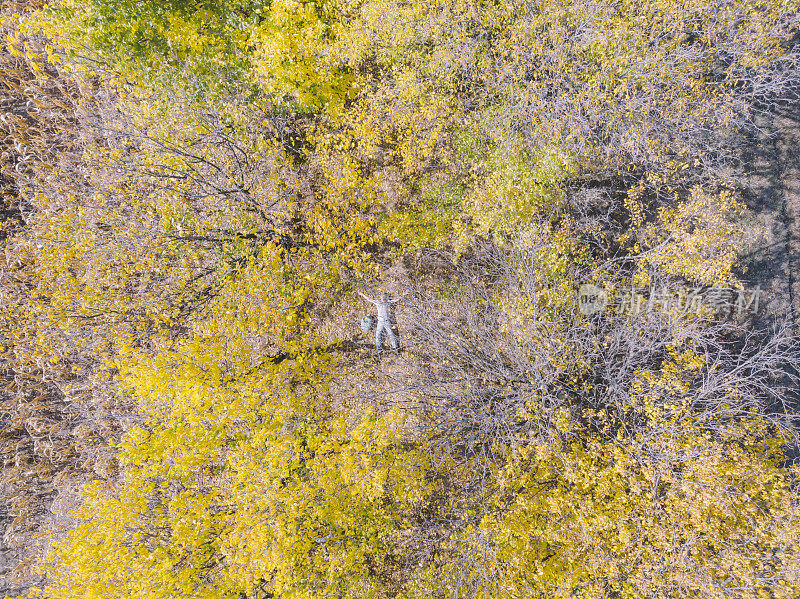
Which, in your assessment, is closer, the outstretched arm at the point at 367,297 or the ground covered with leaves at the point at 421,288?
the ground covered with leaves at the point at 421,288

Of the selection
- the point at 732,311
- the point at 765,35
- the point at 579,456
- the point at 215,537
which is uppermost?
the point at 765,35

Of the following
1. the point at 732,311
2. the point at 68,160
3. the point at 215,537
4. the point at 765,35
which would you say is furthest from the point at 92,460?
the point at 765,35

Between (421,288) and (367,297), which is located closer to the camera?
(367,297)

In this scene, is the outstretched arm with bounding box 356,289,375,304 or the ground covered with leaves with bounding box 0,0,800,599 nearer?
the ground covered with leaves with bounding box 0,0,800,599

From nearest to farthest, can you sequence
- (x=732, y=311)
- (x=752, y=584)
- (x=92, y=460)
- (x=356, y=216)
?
1. (x=752, y=584)
2. (x=356, y=216)
3. (x=732, y=311)
4. (x=92, y=460)

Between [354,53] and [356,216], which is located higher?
[354,53]

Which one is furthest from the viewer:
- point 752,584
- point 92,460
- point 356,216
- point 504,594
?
point 92,460

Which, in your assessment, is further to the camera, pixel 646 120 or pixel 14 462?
pixel 14 462

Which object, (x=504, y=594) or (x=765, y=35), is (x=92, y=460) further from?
(x=765, y=35)

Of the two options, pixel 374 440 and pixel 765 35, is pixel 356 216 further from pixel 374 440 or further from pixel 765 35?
pixel 765 35

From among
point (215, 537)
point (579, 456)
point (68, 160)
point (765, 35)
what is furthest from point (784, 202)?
point (68, 160)
